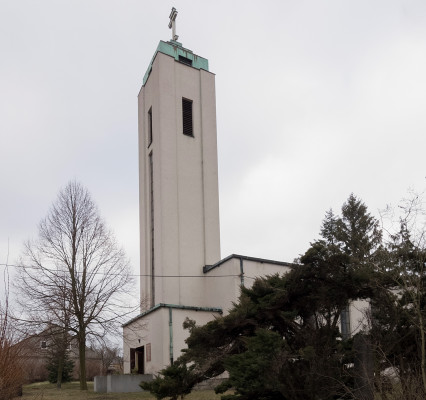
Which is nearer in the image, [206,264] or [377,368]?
[377,368]

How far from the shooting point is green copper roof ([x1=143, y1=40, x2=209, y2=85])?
3309 cm

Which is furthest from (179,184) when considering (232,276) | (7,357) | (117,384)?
(7,357)

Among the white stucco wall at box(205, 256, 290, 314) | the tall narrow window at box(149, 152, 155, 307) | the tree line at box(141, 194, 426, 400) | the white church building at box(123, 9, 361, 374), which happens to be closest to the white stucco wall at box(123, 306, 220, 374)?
the white church building at box(123, 9, 361, 374)

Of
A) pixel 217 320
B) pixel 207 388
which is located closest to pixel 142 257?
pixel 207 388

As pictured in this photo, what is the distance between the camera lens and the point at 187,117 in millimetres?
32656

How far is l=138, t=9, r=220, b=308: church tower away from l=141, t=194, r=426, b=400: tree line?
15.0m

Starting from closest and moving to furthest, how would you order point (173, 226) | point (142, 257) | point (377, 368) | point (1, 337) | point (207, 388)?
point (1, 337) < point (377, 368) < point (207, 388) < point (173, 226) < point (142, 257)

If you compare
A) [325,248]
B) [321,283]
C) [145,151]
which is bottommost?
[321,283]

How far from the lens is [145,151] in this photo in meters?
33.8

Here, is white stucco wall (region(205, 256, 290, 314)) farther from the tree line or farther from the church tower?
the tree line

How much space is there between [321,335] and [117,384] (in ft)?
41.4

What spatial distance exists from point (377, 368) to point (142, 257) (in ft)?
73.9

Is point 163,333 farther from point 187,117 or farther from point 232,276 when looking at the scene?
point 187,117

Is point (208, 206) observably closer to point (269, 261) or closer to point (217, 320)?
point (269, 261)
